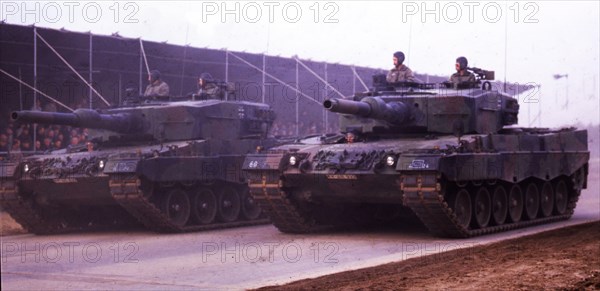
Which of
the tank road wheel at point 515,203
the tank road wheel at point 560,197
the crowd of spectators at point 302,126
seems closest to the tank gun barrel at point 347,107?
the tank road wheel at point 515,203

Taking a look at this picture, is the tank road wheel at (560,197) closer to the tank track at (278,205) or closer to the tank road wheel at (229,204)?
the tank track at (278,205)

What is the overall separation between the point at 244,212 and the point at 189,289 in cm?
1100

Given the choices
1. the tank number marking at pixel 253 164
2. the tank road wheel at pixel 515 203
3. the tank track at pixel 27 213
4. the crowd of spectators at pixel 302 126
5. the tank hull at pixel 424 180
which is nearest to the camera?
the tank hull at pixel 424 180

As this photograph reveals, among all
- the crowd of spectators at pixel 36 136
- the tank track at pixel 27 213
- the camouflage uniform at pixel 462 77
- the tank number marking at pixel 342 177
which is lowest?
the tank track at pixel 27 213

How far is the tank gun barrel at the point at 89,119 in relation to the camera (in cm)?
1773

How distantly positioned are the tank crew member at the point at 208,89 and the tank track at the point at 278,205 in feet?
15.4

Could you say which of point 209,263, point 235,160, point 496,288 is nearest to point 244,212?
point 235,160

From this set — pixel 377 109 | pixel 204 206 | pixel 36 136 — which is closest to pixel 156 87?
pixel 204 206

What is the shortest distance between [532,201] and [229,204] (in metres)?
6.62

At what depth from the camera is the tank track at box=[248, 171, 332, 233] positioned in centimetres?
1731

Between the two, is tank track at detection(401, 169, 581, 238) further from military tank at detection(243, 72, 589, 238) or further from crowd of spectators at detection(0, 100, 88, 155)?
crowd of spectators at detection(0, 100, 88, 155)

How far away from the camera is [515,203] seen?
18734 mm

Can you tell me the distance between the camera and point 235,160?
20797 mm

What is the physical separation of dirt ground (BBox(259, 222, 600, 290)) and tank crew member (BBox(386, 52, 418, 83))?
6052mm
